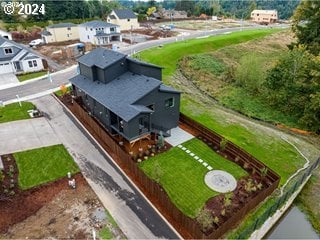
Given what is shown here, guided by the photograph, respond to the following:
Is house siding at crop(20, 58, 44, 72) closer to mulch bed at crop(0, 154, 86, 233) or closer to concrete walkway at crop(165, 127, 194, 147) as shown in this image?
mulch bed at crop(0, 154, 86, 233)

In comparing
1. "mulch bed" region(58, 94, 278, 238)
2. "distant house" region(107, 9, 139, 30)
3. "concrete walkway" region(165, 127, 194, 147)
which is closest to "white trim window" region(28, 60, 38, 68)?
"concrete walkway" region(165, 127, 194, 147)

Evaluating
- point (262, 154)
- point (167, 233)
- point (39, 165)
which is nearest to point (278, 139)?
point (262, 154)

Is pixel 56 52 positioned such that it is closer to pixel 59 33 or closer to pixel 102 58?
pixel 59 33

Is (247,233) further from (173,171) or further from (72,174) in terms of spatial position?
(72,174)

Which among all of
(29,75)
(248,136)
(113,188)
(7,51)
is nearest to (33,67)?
(29,75)

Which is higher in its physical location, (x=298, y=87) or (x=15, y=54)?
(x=15, y=54)

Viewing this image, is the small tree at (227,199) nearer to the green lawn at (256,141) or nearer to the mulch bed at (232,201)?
the mulch bed at (232,201)
